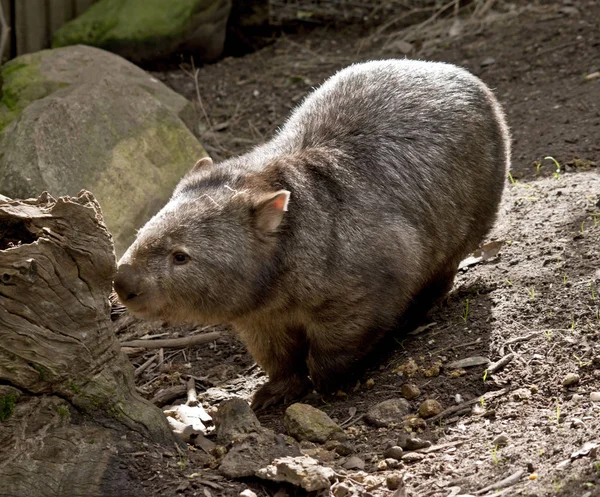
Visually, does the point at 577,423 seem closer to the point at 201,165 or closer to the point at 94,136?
the point at 201,165

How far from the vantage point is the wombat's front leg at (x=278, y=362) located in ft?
17.7

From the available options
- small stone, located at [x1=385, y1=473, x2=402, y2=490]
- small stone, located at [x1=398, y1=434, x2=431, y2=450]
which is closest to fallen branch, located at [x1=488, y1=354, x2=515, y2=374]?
small stone, located at [x1=398, y1=434, x2=431, y2=450]

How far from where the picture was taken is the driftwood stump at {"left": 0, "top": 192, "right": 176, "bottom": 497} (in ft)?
12.2

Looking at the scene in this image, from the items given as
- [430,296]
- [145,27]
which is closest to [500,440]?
[430,296]

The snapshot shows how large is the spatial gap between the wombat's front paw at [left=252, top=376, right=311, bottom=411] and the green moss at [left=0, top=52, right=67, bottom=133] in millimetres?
3405

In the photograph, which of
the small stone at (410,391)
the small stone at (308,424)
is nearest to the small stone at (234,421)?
the small stone at (308,424)

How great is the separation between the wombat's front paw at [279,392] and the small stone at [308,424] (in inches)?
27.1

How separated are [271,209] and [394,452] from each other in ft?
4.48

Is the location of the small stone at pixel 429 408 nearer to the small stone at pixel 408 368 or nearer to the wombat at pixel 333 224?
the small stone at pixel 408 368

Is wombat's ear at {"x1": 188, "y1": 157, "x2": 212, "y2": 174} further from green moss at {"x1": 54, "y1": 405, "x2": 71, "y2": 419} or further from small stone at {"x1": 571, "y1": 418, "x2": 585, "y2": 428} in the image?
small stone at {"x1": 571, "y1": 418, "x2": 585, "y2": 428}

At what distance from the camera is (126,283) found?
461cm

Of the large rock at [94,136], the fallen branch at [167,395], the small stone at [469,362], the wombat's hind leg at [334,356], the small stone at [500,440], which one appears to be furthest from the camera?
the large rock at [94,136]

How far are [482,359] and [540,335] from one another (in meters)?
0.31

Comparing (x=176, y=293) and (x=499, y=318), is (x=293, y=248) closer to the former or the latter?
(x=176, y=293)
